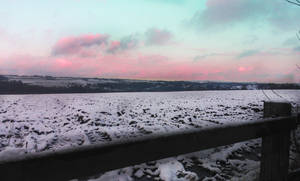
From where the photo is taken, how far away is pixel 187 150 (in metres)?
1.22

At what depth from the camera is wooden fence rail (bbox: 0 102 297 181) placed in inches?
31.6

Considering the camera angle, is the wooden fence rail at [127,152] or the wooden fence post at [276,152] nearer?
the wooden fence rail at [127,152]

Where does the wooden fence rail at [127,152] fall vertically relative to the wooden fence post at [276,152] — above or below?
above

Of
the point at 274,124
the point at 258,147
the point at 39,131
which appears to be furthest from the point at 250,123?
the point at 39,131

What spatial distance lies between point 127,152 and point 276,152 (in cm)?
157

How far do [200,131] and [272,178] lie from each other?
1.19 meters

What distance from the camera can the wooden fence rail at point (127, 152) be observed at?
80cm

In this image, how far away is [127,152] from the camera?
Answer: 1024 millimetres

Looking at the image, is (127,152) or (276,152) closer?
(127,152)

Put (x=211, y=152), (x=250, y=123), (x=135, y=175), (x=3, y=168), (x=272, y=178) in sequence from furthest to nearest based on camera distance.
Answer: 1. (x=211, y=152)
2. (x=135, y=175)
3. (x=272, y=178)
4. (x=250, y=123)
5. (x=3, y=168)

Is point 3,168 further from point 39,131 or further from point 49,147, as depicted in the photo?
point 39,131

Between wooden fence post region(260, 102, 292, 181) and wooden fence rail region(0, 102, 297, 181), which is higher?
wooden fence rail region(0, 102, 297, 181)

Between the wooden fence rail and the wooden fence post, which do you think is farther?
the wooden fence post

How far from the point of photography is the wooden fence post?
5.70 feet
